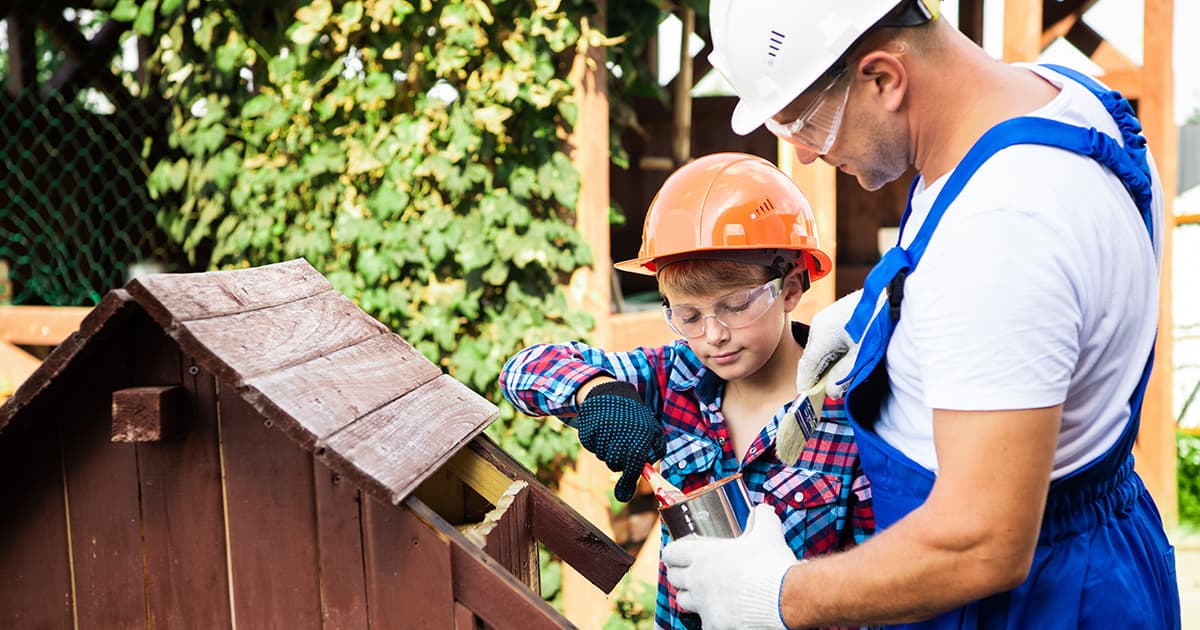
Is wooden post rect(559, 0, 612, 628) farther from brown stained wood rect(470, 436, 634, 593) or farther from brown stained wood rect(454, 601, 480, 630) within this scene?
brown stained wood rect(454, 601, 480, 630)

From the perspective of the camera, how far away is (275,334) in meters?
1.59

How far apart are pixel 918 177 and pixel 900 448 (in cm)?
42

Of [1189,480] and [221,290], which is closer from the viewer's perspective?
Answer: [221,290]

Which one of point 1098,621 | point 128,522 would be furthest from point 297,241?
point 1098,621

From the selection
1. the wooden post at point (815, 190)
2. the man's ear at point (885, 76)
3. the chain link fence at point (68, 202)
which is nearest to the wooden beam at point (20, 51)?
the chain link fence at point (68, 202)

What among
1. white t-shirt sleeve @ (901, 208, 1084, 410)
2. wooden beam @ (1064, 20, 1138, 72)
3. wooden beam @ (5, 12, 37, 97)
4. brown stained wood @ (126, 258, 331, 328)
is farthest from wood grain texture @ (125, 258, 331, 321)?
wooden beam @ (1064, 20, 1138, 72)

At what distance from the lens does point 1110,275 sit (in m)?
1.26

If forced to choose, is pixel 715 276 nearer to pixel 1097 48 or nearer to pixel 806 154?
pixel 806 154

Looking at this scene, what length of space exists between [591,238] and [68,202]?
2873 millimetres

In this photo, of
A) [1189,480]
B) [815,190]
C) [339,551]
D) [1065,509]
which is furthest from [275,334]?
[1189,480]

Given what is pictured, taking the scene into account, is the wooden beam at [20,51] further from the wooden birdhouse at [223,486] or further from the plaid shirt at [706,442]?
the wooden birdhouse at [223,486]

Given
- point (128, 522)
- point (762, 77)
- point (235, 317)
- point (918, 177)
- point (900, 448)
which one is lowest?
point (128, 522)

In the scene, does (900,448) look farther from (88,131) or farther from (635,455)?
(88,131)

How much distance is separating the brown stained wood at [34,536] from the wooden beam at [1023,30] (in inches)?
169
